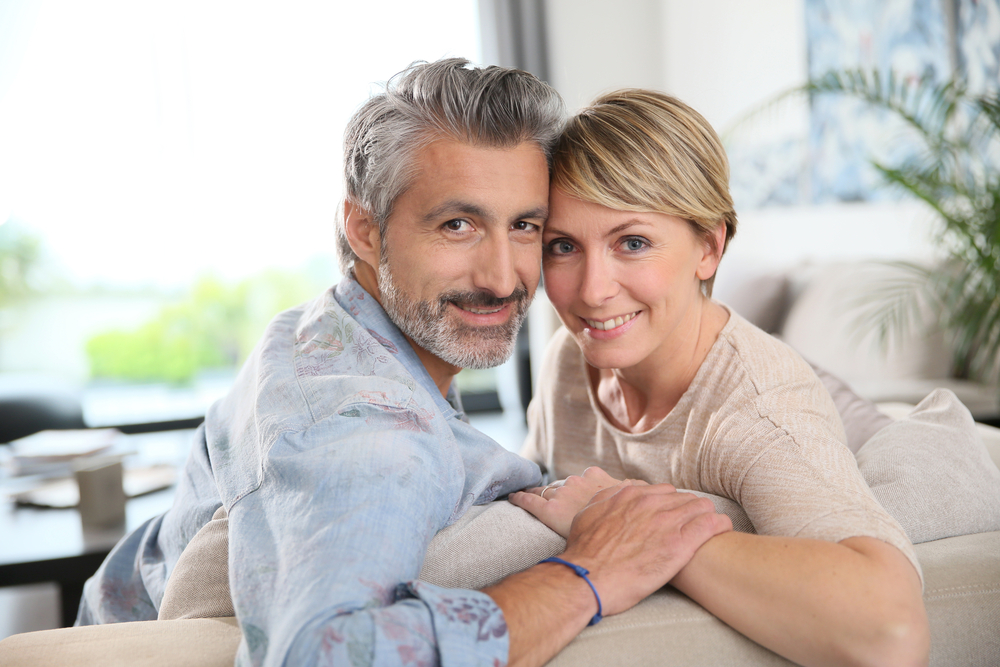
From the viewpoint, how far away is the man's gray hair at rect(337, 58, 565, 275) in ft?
3.99

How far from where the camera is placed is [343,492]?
31.9 inches

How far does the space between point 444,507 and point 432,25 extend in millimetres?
4316

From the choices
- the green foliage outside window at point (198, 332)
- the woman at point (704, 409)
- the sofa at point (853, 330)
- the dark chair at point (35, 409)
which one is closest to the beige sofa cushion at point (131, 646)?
the woman at point (704, 409)

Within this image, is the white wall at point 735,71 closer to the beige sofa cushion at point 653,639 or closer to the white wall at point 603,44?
the white wall at point 603,44

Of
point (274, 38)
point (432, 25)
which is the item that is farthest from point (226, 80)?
point (432, 25)

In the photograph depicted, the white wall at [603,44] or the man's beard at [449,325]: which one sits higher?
the white wall at [603,44]

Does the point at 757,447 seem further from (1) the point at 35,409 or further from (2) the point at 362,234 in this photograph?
(1) the point at 35,409

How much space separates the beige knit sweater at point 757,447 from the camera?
3.06 ft

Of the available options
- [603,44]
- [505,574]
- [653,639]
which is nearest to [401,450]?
[505,574]

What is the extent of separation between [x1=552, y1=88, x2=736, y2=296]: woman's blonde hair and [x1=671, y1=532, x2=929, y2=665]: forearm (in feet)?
1.84

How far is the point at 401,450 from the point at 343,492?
0.29 feet

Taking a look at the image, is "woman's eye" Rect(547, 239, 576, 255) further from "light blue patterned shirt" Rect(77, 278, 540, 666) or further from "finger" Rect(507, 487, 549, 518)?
"finger" Rect(507, 487, 549, 518)

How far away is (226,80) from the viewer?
14.9ft

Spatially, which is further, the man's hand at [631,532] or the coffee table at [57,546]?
the coffee table at [57,546]
